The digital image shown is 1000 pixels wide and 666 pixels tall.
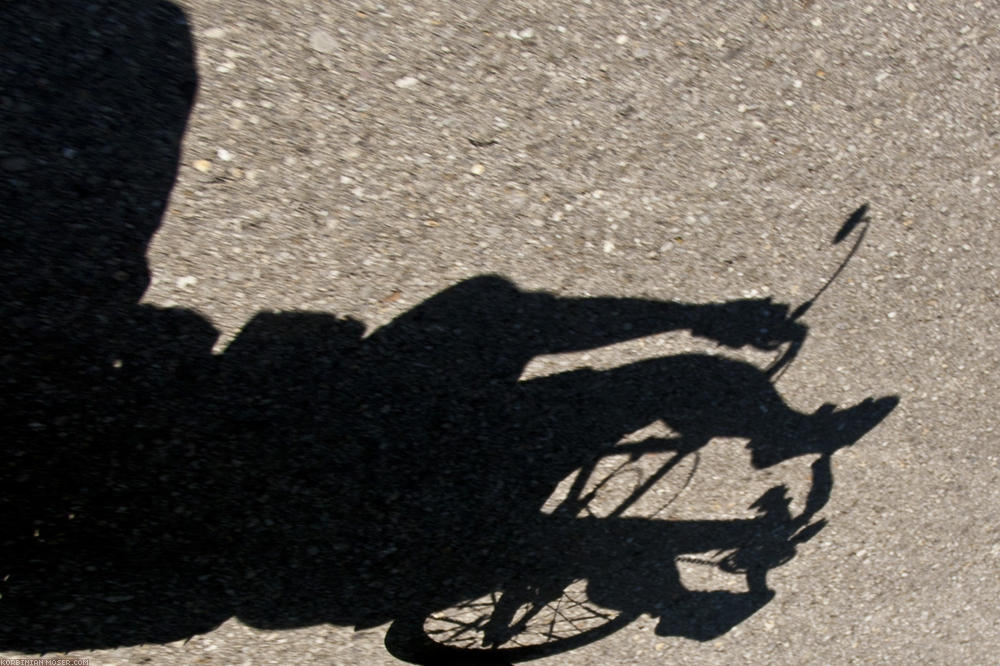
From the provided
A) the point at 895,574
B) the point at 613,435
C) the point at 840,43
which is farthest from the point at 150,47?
the point at 895,574

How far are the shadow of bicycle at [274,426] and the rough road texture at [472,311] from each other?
15mm

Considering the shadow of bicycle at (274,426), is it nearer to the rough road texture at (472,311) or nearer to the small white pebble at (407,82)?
the rough road texture at (472,311)

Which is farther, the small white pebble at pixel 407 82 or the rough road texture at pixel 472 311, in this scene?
the small white pebble at pixel 407 82

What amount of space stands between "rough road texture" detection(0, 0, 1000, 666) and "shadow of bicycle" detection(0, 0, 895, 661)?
0.02m

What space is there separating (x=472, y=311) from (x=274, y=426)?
104 centimetres

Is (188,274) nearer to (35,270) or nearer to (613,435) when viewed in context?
(35,270)

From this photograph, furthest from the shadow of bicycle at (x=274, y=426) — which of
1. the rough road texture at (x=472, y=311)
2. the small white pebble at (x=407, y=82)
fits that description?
the small white pebble at (x=407, y=82)

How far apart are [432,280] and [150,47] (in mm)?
1467

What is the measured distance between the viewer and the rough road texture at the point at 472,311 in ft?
7.75

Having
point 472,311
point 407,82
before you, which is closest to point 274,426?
point 472,311

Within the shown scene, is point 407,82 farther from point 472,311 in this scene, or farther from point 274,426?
point 274,426

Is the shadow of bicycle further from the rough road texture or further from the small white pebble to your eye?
the small white pebble

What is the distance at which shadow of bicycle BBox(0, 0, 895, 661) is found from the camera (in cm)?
230

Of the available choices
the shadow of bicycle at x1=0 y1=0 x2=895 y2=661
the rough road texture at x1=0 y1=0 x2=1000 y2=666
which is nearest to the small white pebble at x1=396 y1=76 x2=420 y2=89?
the rough road texture at x1=0 y1=0 x2=1000 y2=666
